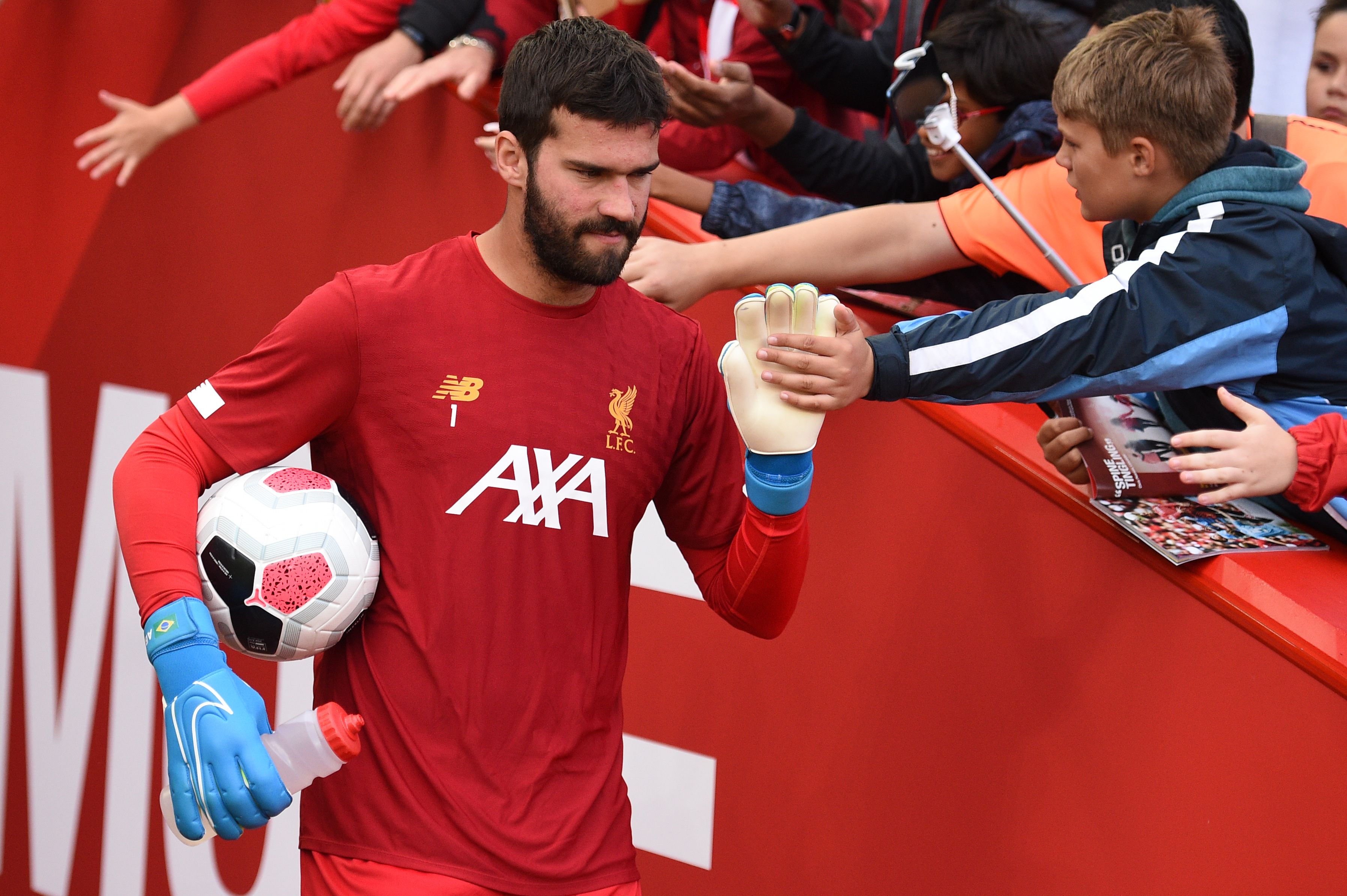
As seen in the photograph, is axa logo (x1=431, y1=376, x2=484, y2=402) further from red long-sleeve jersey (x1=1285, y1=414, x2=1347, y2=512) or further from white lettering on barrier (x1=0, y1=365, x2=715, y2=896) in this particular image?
white lettering on barrier (x1=0, y1=365, x2=715, y2=896)

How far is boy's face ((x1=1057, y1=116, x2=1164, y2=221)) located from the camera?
1.88m

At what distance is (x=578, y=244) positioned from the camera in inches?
66.5

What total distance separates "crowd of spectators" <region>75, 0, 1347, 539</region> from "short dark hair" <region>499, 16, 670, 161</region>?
461mm

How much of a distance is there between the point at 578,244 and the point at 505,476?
33cm

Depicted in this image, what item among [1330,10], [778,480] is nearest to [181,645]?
[778,480]

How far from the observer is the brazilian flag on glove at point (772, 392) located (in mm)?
1615

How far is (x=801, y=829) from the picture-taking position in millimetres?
2590

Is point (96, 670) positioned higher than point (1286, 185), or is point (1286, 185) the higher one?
point (1286, 185)

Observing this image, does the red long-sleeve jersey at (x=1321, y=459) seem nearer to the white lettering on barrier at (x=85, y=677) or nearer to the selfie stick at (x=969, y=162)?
the selfie stick at (x=969, y=162)

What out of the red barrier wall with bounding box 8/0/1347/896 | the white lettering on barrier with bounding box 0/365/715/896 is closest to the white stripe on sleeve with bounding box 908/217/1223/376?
the red barrier wall with bounding box 8/0/1347/896

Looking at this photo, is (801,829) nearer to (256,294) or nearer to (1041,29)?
(1041,29)

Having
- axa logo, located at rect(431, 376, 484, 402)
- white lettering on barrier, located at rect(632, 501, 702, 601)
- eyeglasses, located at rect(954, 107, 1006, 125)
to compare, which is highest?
eyeglasses, located at rect(954, 107, 1006, 125)

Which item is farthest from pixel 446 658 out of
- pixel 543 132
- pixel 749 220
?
pixel 749 220

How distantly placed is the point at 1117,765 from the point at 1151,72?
1097 millimetres
